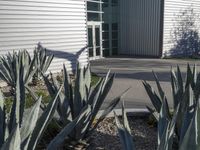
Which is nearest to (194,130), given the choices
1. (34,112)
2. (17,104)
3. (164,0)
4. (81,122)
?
(34,112)

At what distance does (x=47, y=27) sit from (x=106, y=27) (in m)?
9.08

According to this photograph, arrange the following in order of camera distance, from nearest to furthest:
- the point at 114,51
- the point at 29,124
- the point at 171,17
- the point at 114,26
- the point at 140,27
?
the point at 29,124
the point at 171,17
the point at 140,27
the point at 114,26
the point at 114,51

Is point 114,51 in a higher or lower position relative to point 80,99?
lower

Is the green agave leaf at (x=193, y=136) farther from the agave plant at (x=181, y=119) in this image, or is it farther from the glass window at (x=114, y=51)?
the glass window at (x=114, y=51)

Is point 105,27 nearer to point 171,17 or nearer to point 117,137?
point 171,17

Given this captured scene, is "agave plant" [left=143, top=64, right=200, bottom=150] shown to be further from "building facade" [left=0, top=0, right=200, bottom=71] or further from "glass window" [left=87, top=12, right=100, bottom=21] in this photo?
"glass window" [left=87, top=12, right=100, bottom=21]

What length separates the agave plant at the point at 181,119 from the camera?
5.62 ft

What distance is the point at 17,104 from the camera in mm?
2455

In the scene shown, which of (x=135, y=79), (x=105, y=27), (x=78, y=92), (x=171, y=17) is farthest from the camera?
(x=105, y=27)

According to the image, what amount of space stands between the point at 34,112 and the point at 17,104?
203 mm

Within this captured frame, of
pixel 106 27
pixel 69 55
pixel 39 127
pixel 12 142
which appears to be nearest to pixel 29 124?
pixel 39 127

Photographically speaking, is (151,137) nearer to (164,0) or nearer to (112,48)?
(164,0)

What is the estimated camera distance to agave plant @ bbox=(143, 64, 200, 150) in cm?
171

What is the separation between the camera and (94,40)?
18.7m
